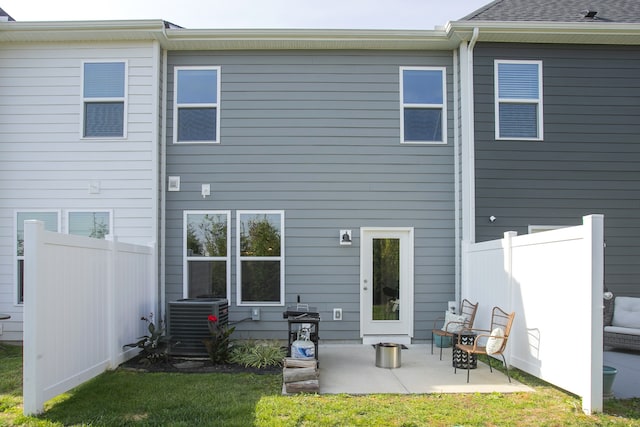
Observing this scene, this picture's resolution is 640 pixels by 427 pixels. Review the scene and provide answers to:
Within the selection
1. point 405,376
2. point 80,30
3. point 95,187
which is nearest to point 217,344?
point 405,376

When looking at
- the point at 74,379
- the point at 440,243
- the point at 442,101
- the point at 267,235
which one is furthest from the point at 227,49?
the point at 74,379

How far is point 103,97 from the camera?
781 cm

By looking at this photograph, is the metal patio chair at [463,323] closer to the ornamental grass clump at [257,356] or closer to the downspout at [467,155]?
the downspout at [467,155]

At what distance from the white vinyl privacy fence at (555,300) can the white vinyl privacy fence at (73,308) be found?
189 inches

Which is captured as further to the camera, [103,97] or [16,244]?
[103,97]

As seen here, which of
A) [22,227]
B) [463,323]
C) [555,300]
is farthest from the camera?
[22,227]

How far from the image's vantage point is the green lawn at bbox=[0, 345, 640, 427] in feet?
13.9

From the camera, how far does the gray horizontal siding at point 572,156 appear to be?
301 inches

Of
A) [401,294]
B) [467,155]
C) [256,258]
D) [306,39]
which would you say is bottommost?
[401,294]

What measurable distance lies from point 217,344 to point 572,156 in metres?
5.94

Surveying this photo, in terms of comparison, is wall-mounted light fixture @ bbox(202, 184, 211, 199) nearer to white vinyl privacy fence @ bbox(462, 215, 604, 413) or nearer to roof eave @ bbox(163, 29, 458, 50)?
roof eave @ bbox(163, 29, 458, 50)

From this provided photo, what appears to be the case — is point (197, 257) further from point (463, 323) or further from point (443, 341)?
point (463, 323)

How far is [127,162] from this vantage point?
25.2 feet

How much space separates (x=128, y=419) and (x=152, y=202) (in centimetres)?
394
